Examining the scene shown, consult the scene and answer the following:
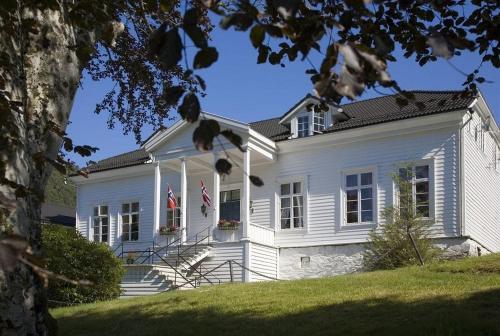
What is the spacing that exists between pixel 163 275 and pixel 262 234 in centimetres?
Answer: 417

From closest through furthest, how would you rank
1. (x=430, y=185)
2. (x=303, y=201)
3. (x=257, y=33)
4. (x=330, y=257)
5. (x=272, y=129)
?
1. (x=257, y=33)
2. (x=430, y=185)
3. (x=330, y=257)
4. (x=303, y=201)
5. (x=272, y=129)

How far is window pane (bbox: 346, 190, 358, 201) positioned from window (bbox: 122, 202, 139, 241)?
33.2 ft

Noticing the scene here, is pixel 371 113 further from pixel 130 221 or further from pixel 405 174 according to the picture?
pixel 130 221

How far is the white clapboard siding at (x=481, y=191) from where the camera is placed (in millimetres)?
22172

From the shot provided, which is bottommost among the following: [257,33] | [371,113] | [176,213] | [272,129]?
[176,213]

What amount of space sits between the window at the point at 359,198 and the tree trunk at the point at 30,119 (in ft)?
58.9

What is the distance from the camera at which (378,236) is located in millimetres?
20672

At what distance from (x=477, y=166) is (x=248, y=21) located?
2230 cm

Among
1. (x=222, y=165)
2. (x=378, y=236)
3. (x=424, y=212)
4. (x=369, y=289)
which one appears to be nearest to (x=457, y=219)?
(x=424, y=212)

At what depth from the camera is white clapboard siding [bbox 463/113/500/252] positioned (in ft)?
72.7

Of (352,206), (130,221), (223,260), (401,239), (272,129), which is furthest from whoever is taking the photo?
(130,221)

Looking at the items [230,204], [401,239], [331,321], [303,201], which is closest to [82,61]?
[331,321]

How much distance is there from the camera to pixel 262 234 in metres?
24.3

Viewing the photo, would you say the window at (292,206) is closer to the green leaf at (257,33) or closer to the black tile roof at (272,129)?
the black tile roof at (272,129)
